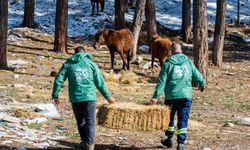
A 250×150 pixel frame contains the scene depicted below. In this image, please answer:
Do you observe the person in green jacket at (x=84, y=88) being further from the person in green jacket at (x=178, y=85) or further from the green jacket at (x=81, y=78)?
the person in green jacket at (x=178, y=85)

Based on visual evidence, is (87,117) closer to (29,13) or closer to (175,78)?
(175,78)

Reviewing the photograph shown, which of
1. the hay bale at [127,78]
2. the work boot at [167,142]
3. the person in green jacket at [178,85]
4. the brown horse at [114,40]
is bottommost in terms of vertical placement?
the hay bale at [127,78]

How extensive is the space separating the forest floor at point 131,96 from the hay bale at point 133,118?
12 centimetres

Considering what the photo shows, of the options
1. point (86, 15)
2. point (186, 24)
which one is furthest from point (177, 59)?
point (86, 15)

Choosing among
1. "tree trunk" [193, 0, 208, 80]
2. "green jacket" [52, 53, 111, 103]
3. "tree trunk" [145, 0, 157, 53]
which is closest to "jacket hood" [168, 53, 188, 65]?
"green jacket" [52, 53, 111, 103]

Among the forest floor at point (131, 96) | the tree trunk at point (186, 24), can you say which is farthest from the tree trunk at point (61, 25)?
the tree trunk at point (186, 24)

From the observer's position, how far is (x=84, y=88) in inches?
320

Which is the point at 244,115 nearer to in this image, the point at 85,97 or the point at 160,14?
the point at 85,97

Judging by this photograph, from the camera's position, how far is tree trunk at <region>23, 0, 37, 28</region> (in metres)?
26.2

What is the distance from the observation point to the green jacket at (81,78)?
26.6ft

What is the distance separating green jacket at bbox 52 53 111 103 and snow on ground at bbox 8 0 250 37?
64.0 feet

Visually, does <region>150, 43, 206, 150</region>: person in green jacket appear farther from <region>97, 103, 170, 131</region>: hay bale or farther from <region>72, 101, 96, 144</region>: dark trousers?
<region>97, 103, 170, 131</region>: hay bale

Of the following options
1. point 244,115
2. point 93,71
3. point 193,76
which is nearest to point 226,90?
point 244,115

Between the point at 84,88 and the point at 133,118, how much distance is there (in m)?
2.32
